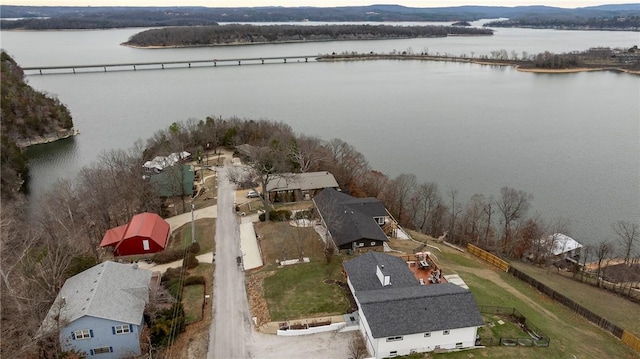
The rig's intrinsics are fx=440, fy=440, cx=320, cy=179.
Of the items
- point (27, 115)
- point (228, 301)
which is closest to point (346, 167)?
point (228, 301)

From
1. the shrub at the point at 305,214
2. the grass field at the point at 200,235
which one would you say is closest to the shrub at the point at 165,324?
the grass field at the point at 200,235

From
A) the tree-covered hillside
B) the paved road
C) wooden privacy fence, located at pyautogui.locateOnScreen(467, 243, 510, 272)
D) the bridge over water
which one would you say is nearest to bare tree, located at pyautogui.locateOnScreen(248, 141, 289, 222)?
the paved road

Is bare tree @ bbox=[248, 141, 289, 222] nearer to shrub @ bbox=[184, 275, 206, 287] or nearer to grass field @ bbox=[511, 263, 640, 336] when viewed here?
shrub @ bbox=[184, 275, 206, 287]

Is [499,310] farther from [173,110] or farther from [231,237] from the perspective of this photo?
[173,110]

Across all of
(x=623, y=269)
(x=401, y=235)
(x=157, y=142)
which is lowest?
(x=623, y=269)

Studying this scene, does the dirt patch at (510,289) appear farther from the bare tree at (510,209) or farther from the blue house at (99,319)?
the blue house at (99,319)

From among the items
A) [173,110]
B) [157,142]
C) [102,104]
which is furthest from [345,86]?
[157,142]
